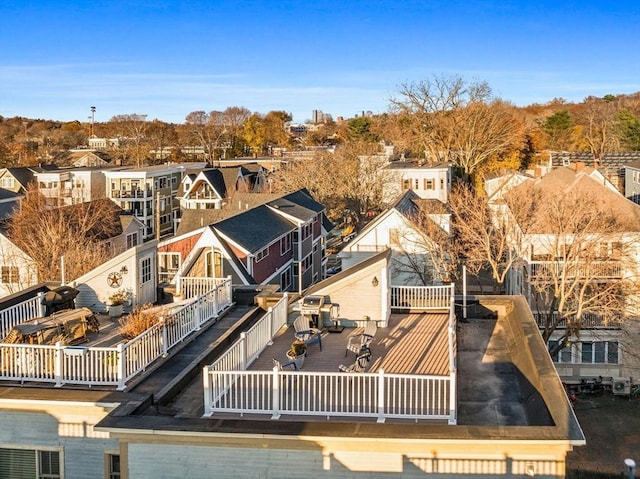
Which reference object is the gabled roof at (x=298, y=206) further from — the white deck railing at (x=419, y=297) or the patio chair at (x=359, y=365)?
the patio chair at (x=359, y=365)

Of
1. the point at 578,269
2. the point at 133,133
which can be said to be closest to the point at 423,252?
the point at 578,269

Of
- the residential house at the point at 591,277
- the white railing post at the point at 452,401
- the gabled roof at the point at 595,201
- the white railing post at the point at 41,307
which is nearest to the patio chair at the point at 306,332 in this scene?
the white railing post at the point at 452,401

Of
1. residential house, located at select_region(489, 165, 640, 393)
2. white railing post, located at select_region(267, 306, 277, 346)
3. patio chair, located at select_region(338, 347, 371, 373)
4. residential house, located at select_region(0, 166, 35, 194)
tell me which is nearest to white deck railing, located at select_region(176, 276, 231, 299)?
white railing post, located at select_region(267, 306, 277, 346)

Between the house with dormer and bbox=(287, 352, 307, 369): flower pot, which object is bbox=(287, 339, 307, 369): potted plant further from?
the house with dormer

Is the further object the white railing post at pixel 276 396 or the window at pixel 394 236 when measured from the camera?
the window at pixel 394 236

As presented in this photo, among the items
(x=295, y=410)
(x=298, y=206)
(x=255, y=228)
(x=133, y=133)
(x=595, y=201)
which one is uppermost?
(x=133, y=133)

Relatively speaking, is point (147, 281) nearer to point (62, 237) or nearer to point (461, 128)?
point (62, 237)

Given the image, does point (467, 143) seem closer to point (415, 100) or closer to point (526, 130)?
point (415, 100)
